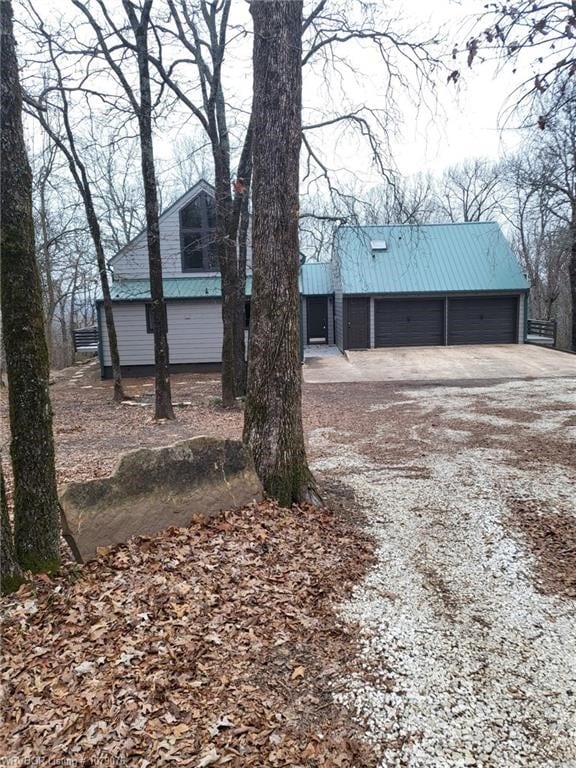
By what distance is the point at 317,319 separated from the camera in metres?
30.1

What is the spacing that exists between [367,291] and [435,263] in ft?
12.1

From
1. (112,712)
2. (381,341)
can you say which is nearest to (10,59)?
(112,712)

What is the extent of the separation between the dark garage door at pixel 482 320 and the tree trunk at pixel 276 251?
797 inches

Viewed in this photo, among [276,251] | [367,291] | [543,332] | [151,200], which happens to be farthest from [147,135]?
[543,332]

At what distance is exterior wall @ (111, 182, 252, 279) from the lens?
19656 millimetres

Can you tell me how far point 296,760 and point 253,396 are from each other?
3160 mm

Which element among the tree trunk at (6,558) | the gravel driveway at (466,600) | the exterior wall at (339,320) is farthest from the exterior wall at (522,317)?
the tree trunk at (6,558)

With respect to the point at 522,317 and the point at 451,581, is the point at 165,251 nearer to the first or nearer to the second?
the point at 522,317

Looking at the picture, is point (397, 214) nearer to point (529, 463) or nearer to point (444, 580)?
point (529, 463)

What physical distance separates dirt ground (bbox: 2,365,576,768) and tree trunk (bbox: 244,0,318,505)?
0.89m

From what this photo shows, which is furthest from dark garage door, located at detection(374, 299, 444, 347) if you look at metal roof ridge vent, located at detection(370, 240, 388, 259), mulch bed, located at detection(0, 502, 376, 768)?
mulch bed, located at detection(0, 502, 376, 768)

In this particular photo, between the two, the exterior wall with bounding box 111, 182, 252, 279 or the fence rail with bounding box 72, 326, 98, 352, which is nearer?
the exterior wall with bounding box 111, 182, 252, 279

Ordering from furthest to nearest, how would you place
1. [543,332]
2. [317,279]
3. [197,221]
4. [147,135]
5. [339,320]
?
[317,279]
[543,332]
[339,320]
[197,221]
[147,135]

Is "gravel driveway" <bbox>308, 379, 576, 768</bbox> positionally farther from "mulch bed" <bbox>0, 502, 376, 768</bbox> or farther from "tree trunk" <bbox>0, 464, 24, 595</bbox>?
"tree trunk" <bbox>0, 464, 24, 595</bbox>
